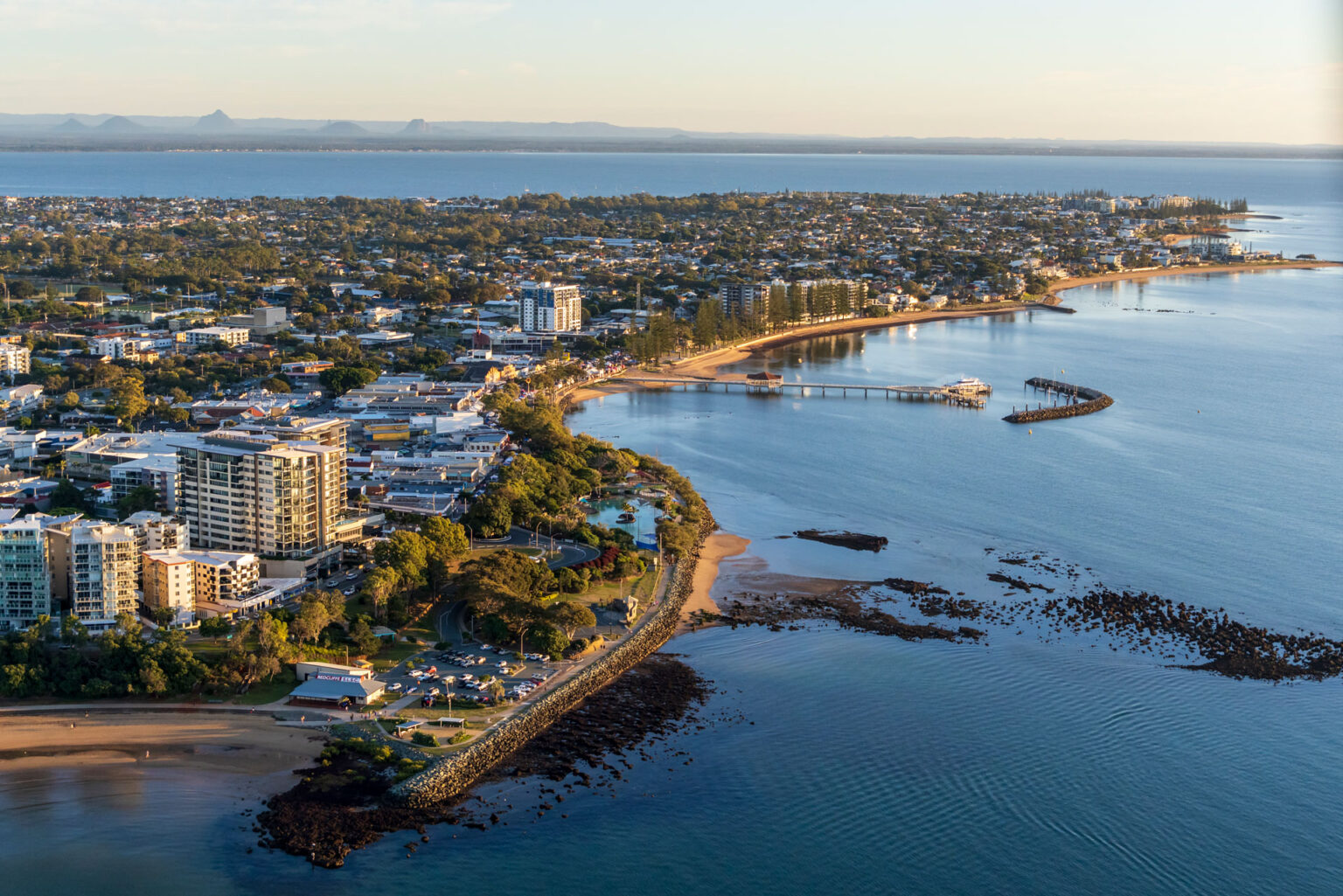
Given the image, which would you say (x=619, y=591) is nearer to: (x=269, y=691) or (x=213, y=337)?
(x=269, y=691)

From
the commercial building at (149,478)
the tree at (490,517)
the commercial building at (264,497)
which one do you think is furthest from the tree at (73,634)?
the tree at (490,517)

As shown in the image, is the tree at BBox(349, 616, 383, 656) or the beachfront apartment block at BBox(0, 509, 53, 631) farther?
the beachfront apartment block at BBox(0, 509, 53, 631)

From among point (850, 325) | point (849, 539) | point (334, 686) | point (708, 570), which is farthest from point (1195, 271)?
point (334, 686)

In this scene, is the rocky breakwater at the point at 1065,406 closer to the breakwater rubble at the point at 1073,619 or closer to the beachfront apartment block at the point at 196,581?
the breakwater rubble at the point at 1073,619

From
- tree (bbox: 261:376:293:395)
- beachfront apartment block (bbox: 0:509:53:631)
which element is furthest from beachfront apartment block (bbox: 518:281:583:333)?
beachfront apartment block (bbox: 0:509:53:631)

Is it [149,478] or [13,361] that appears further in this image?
[13,361]

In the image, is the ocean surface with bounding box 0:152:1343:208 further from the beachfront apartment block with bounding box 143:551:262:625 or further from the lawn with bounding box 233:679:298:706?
the lawn with bounding box 233:679:298:706
